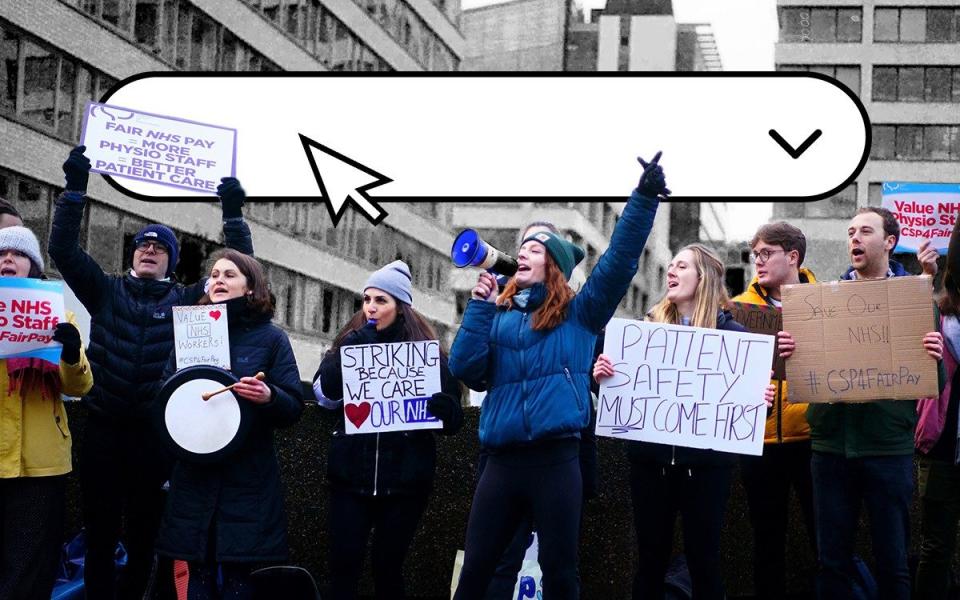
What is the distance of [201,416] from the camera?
627cm

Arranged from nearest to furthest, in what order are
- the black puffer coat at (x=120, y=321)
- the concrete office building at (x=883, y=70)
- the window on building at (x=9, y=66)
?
the black puffer coat at (x=120, y=321)
the window on building at (x=9, y=66)
the concrete office building at (x=883, y=70)

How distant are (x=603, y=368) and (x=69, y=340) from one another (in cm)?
257

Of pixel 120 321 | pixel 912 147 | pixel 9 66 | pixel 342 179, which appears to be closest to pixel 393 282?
pixel 120 321

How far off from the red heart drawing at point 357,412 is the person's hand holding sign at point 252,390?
1.90 ft

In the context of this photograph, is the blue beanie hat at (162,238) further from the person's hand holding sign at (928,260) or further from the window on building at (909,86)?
the window on building at (909,86)

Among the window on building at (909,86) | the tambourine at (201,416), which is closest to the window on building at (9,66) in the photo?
the tambourine at (201,416)

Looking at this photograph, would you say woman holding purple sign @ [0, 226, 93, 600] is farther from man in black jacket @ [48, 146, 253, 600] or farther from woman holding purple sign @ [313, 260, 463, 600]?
woman holding purple sign @ [313, 260, 463, 600]

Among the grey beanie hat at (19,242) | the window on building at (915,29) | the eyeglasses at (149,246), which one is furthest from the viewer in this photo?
the window on building at (915,29)

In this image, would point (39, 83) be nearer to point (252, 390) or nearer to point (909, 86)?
point (252, 390)

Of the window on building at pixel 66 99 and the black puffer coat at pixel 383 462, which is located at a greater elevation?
the window on building at pixel 66 99

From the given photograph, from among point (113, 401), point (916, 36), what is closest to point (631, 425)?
point (113, 401)

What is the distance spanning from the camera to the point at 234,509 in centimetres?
623

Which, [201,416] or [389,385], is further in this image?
[389,385]

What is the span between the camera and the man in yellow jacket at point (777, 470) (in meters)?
7.03
